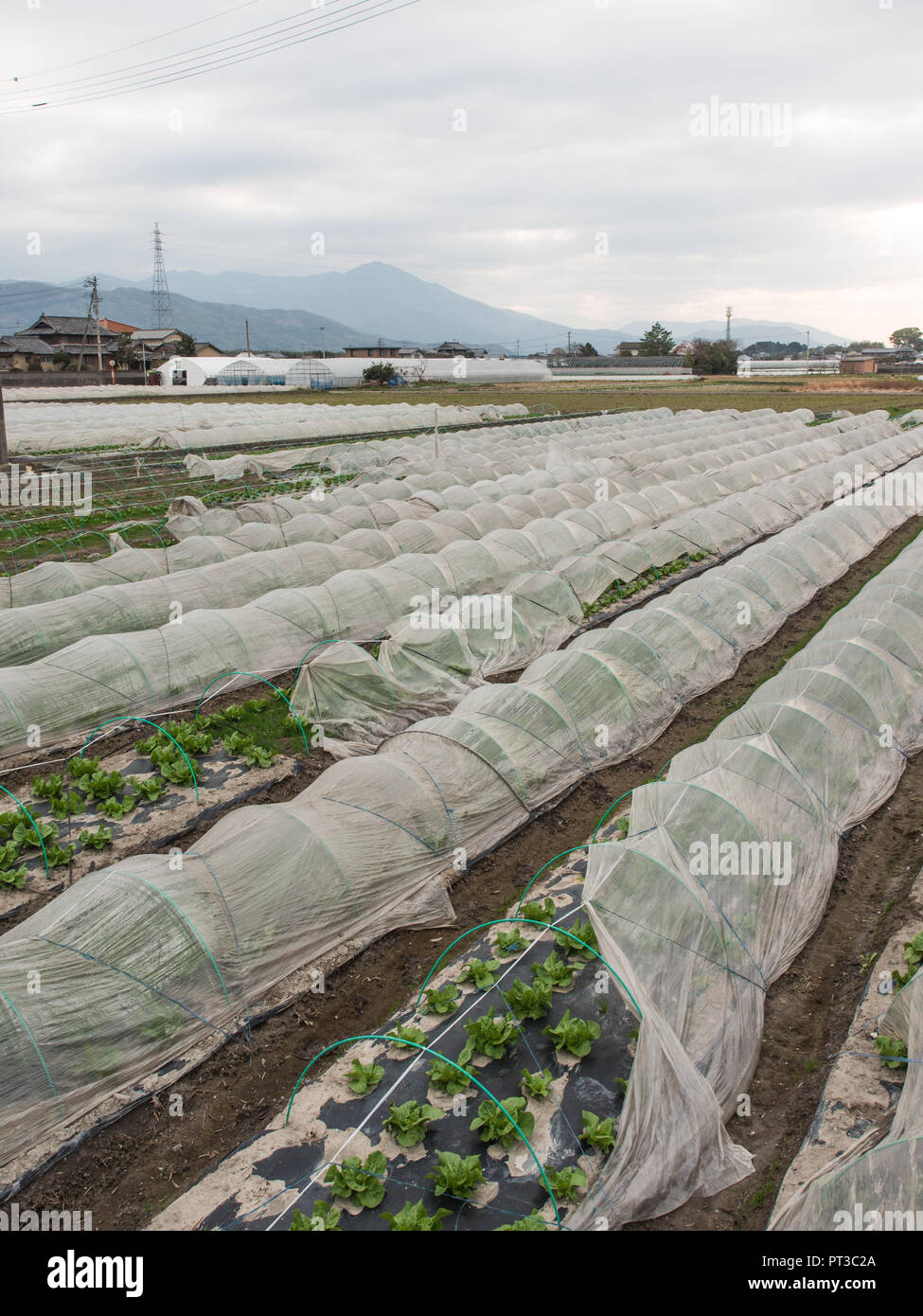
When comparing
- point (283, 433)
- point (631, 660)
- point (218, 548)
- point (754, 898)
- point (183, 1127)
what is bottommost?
point (183, 1127)

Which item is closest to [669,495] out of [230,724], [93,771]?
[230,724]

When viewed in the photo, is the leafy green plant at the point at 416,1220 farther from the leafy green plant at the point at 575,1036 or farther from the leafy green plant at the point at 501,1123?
the leafy green plant at the point at 575,1036

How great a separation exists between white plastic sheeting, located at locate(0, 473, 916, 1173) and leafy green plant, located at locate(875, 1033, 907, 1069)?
1.02m

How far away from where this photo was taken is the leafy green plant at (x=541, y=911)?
Answer: 27.8ft

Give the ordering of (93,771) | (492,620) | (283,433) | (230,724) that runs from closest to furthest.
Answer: (93,771) → (230,724) → (492,620) → (283,433)

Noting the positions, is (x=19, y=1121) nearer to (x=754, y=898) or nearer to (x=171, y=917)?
(x=171, y=917)

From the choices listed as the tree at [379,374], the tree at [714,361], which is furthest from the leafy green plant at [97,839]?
the tree at [714,361]

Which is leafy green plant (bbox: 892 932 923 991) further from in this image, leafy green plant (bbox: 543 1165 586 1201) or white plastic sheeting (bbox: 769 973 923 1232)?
leafy green plant (bbox: 543 1165 586 1201)

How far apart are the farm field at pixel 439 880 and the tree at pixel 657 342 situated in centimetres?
11231

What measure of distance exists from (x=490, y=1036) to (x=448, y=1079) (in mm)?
511

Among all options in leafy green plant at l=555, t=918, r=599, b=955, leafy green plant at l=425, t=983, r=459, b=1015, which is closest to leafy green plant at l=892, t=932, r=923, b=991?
leafy green plant at l=555, t=918, r=599, b=955

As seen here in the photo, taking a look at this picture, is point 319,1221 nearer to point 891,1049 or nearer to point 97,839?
point 891,1049

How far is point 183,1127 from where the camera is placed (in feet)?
22.6

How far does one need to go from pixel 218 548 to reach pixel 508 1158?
15942 mm
